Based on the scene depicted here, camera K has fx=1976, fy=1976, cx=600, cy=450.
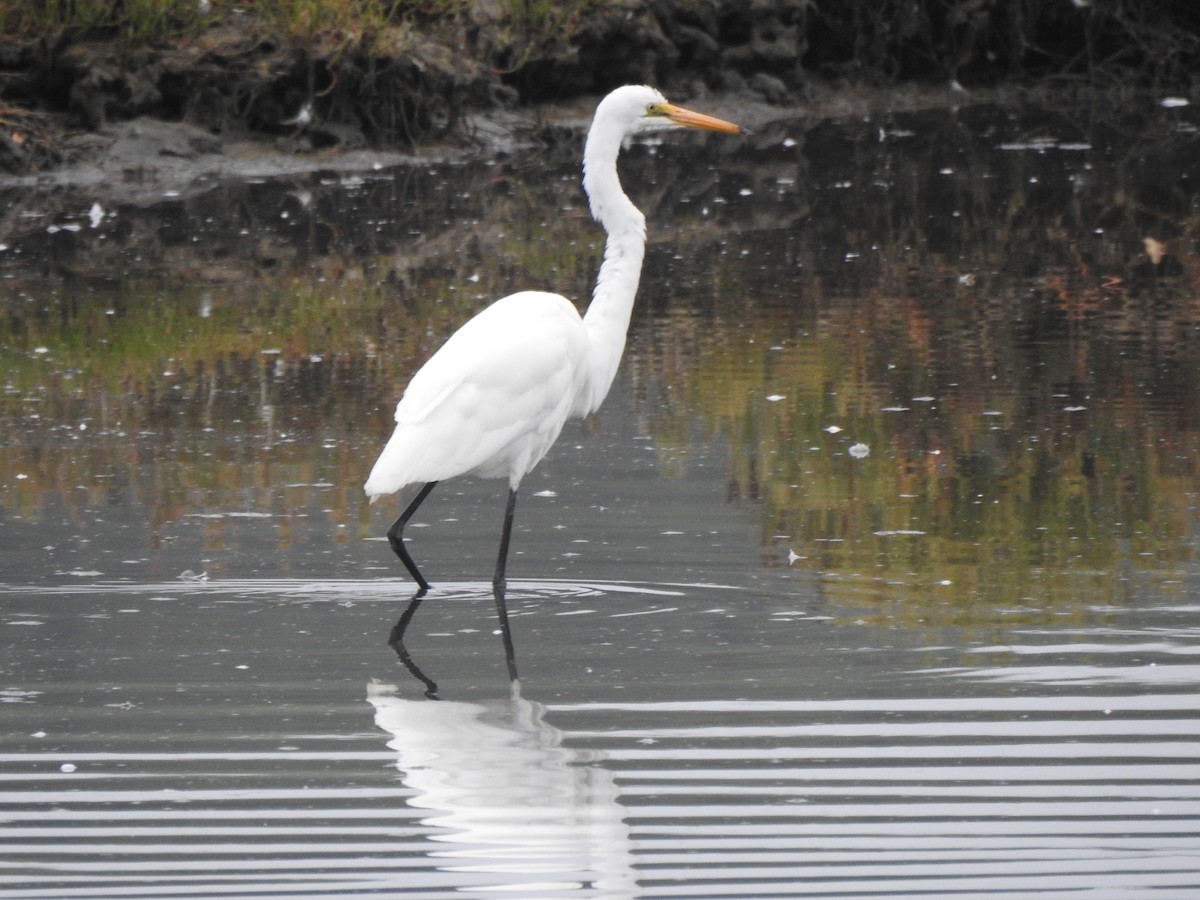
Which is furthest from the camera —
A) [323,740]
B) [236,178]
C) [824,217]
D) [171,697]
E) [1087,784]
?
[236,178]

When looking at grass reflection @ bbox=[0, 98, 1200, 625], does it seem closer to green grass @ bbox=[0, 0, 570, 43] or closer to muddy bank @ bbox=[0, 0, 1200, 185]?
muddy bank @ bbox=[0, 0, 1200, 185]

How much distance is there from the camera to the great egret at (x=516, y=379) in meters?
5.66

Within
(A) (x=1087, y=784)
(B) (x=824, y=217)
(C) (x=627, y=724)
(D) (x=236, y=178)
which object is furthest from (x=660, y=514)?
(D) (x=236, y=178)

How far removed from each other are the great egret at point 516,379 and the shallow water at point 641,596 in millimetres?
351

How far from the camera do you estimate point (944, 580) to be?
5.50 meters

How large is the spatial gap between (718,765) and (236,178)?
39.1 feet

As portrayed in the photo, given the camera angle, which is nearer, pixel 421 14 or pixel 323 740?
pixel 323 740

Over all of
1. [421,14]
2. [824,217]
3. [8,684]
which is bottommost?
[8,684]

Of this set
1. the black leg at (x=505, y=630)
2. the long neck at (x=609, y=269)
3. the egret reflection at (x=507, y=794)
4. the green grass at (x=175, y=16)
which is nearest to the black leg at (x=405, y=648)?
the egret reflection at (x=507, y=794)

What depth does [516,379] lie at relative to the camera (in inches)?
228

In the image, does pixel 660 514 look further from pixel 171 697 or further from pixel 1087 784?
pixel 1087 784

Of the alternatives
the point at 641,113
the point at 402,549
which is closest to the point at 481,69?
the point at 641,113

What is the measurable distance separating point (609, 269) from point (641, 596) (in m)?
1.26

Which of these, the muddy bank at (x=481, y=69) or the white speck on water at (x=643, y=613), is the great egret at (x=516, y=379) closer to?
the white speck on water at (x=643, y=613)
